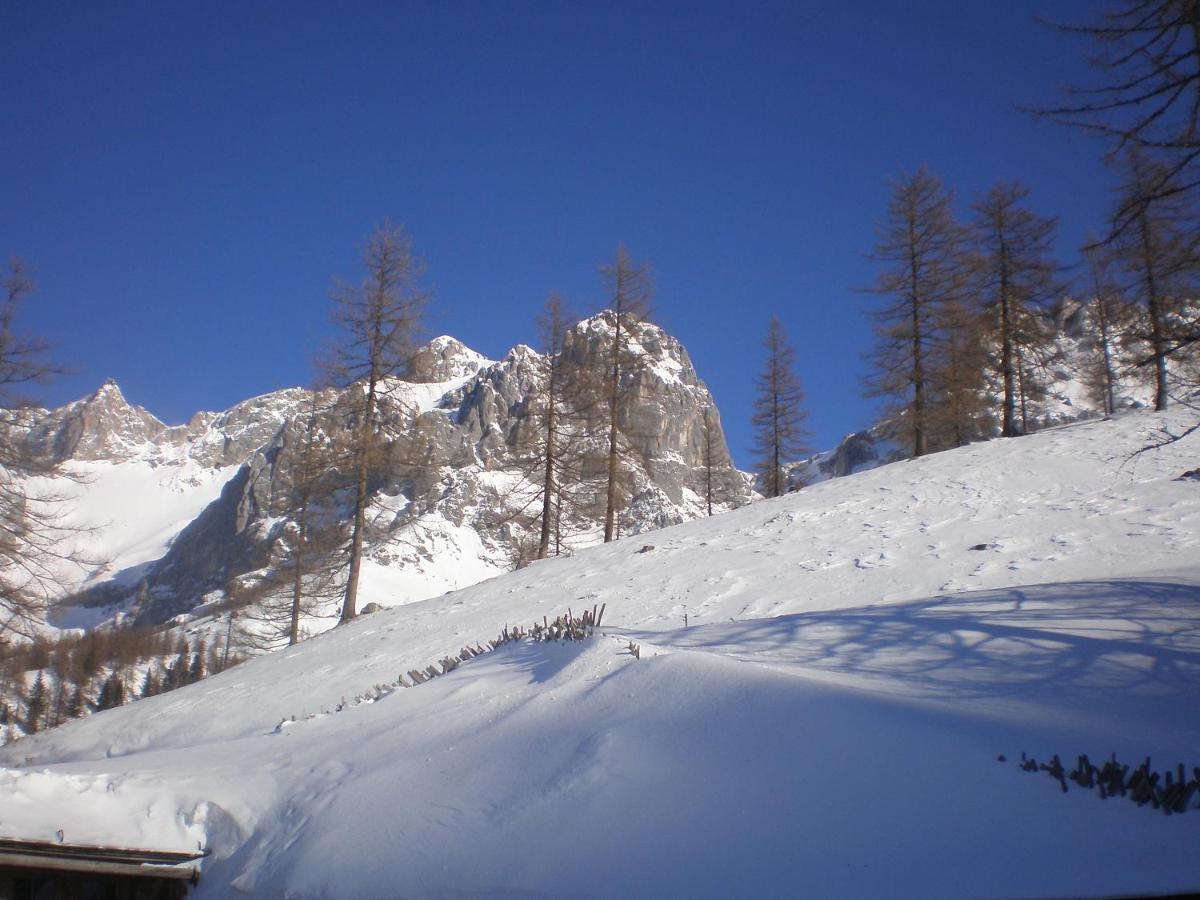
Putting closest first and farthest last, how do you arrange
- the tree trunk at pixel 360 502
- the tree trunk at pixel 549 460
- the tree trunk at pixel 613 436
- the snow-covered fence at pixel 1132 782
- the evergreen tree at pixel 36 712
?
the snow-covered fence at pixel 1132 782 → the tree trunk at pixel 360 502 → the tree trunk at pixel 549 460 → the tree trunk at pixel 613 436 → the evergreen tree at pixel 36 712

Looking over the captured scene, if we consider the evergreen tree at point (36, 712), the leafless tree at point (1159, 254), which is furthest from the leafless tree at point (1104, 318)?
the evergreen tree at point (36, 712)

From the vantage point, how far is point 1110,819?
3.34 m

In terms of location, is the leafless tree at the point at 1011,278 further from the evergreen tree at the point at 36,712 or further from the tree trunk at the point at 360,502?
the evergreen tree at the point at 36,712

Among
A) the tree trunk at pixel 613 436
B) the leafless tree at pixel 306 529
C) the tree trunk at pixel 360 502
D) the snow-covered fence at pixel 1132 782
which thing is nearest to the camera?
the snow-covered fence at pixel 1132 782

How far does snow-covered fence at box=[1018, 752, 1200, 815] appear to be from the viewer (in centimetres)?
337

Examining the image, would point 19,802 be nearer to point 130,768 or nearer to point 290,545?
point 130,768

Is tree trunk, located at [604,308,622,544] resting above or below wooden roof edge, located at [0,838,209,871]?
above

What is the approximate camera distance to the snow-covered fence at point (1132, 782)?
337 centimetres

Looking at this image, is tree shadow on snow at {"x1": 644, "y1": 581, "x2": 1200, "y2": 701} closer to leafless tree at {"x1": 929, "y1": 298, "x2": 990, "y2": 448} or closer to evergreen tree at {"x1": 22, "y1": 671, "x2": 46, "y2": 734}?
leafless tree at {"x1": 929, "y1": 298, "x2": 990, "y2": 448}

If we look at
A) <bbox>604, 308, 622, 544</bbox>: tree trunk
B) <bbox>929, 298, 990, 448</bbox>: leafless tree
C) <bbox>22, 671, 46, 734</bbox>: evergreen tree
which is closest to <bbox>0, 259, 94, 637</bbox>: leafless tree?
<bbox>604, 308, 622, 544</bbox>: tree trunk

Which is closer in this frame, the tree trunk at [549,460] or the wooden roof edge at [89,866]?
the wooden roof edge at [89,866]

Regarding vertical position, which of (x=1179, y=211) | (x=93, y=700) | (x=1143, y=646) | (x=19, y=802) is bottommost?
(x=93, y=700)

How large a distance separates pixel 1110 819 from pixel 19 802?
20.2 ft

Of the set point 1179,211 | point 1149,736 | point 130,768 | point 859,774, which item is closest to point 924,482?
point 1179,211
